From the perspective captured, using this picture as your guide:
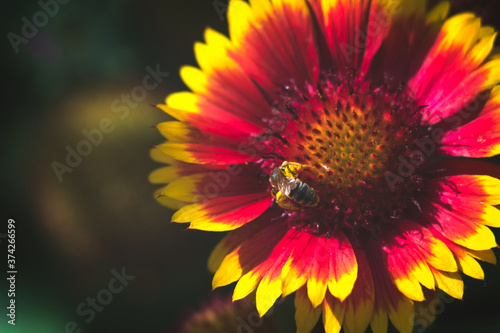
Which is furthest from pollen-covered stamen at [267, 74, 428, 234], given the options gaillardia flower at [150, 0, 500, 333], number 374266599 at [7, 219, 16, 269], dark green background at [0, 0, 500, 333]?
number 374266599 at [7, 219, 16, 269]

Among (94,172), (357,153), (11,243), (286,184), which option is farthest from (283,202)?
(11,243)

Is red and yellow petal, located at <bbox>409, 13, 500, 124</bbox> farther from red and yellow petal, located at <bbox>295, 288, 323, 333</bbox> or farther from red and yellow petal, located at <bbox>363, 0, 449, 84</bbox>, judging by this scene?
red and yellow petal, located at <bbox>295, 288, 323, 333</bbox>

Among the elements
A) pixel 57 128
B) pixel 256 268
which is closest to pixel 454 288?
pixel 256 268

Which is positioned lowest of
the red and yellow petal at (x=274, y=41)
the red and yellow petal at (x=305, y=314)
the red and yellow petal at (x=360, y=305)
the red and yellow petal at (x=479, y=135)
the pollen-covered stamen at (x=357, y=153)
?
the red and yellow petal at (x=360, y=305)

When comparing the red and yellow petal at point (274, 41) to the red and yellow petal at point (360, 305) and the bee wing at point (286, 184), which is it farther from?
the red and yellow petal at point (360, 305)

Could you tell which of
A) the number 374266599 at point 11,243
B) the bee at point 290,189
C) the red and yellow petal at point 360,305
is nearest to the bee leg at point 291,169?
the bee at point 290,189

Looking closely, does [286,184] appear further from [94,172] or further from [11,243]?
[11,243]

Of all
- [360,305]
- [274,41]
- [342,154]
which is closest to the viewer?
[360,305]
